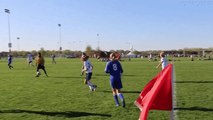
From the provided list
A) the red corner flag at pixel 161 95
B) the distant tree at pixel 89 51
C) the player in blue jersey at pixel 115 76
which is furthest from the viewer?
the distant tree at pixel 89 51

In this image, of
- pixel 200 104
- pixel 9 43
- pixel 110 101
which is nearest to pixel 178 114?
pixel 200 104

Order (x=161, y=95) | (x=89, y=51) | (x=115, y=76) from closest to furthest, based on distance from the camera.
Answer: (x=161, y=95), (x=115, y=76), (x=89, y=51)

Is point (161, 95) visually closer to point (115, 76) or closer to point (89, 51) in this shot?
point (115, 76)

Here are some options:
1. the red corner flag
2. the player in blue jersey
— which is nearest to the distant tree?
the player in blue jersey

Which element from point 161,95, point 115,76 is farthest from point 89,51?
point 161,95

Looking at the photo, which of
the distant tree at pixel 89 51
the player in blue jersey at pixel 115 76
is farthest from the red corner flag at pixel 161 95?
the distant tree at pixel 89 51

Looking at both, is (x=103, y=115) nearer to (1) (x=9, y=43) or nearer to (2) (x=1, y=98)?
(2) (x=1, y=98)

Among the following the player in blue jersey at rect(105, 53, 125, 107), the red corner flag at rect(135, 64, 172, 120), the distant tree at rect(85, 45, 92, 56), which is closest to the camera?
the red corner flag at rect(135, 64, 172, 120)

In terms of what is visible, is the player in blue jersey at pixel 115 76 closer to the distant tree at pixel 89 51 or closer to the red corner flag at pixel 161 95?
the red corner flag at pixel 161 95

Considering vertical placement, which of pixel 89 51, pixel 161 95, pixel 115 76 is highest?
pixel 89 51

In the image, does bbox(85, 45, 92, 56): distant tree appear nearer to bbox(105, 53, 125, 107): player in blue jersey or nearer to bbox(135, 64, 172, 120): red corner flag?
bbox(105, 53, 125, 107): player in blue jersey

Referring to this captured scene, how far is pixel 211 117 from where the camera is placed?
988 centimetres

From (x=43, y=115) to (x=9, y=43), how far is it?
9670 cm

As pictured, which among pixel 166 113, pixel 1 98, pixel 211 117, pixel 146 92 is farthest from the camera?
pixel 1 98
